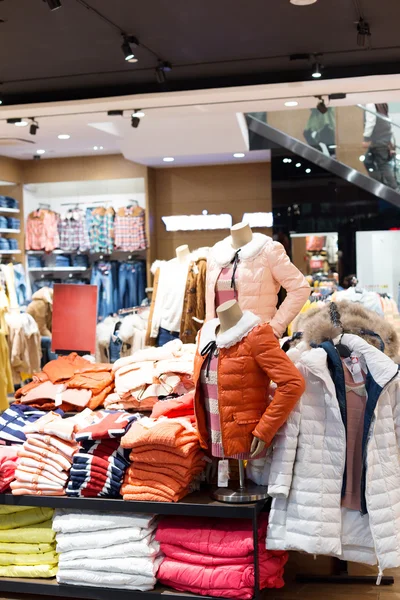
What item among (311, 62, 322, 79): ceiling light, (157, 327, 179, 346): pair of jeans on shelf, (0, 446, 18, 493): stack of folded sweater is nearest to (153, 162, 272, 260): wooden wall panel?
(157, 327, 179, 346): pair of jeans on shelf

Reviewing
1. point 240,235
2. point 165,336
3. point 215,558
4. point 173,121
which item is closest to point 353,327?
point 240,235

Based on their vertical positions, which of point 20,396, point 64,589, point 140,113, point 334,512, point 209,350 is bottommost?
point 64,589

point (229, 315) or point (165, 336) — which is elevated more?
point (229, 315)

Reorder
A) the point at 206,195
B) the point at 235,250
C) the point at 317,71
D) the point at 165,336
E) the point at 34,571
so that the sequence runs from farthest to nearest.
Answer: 1. the point at 206,195
2. the point at 165,336
3. the point at 317,71
4. the point at 235,250
5. the point at 34,571

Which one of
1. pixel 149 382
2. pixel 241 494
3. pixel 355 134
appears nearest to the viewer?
pixel 241 494

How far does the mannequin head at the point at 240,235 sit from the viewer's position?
438 cm

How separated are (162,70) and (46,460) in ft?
10.2

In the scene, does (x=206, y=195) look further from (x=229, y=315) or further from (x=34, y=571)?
(x=34, y=571)

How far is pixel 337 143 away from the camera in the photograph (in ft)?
31.2

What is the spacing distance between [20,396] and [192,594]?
177 centimetres

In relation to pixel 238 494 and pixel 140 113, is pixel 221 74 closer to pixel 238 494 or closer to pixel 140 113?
pixel 140 113

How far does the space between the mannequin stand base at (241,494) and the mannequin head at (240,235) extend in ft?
4.76

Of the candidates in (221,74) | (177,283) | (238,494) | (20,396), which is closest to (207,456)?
(238,494)

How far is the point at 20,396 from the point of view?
4684 mm
